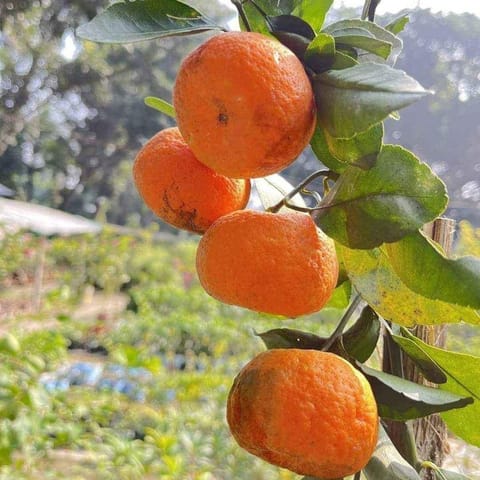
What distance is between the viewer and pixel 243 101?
8.3 inches

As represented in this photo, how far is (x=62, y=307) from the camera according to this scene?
8.57ft

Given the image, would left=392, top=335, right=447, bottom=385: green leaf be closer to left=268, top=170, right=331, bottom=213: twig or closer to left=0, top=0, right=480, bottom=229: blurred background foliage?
left=268, top=170, right=331, bottom=213: twig

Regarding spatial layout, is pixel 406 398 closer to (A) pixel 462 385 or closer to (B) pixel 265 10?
(A) pixel 462 385

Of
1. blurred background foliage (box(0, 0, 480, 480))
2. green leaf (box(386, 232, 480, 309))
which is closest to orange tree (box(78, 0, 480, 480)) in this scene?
green leaf (box(386, 232, 480, 309))

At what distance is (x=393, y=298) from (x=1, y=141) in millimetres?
6331

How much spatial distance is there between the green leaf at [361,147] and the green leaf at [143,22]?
8 cm

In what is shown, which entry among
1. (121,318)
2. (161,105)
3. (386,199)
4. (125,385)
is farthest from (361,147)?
(121,318)

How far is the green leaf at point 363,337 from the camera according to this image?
29 centimetres

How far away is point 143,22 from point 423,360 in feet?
0.65

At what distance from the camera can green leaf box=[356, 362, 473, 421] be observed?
244mm

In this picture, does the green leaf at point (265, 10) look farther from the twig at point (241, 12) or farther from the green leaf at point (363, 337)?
the green leaf at point (363, 337)

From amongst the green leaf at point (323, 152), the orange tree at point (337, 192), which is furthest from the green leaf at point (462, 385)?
the green leaf at point (323, 152)

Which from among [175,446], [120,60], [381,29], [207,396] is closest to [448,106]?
[207,396]

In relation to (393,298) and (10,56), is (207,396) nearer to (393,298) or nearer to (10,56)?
(393,298)
